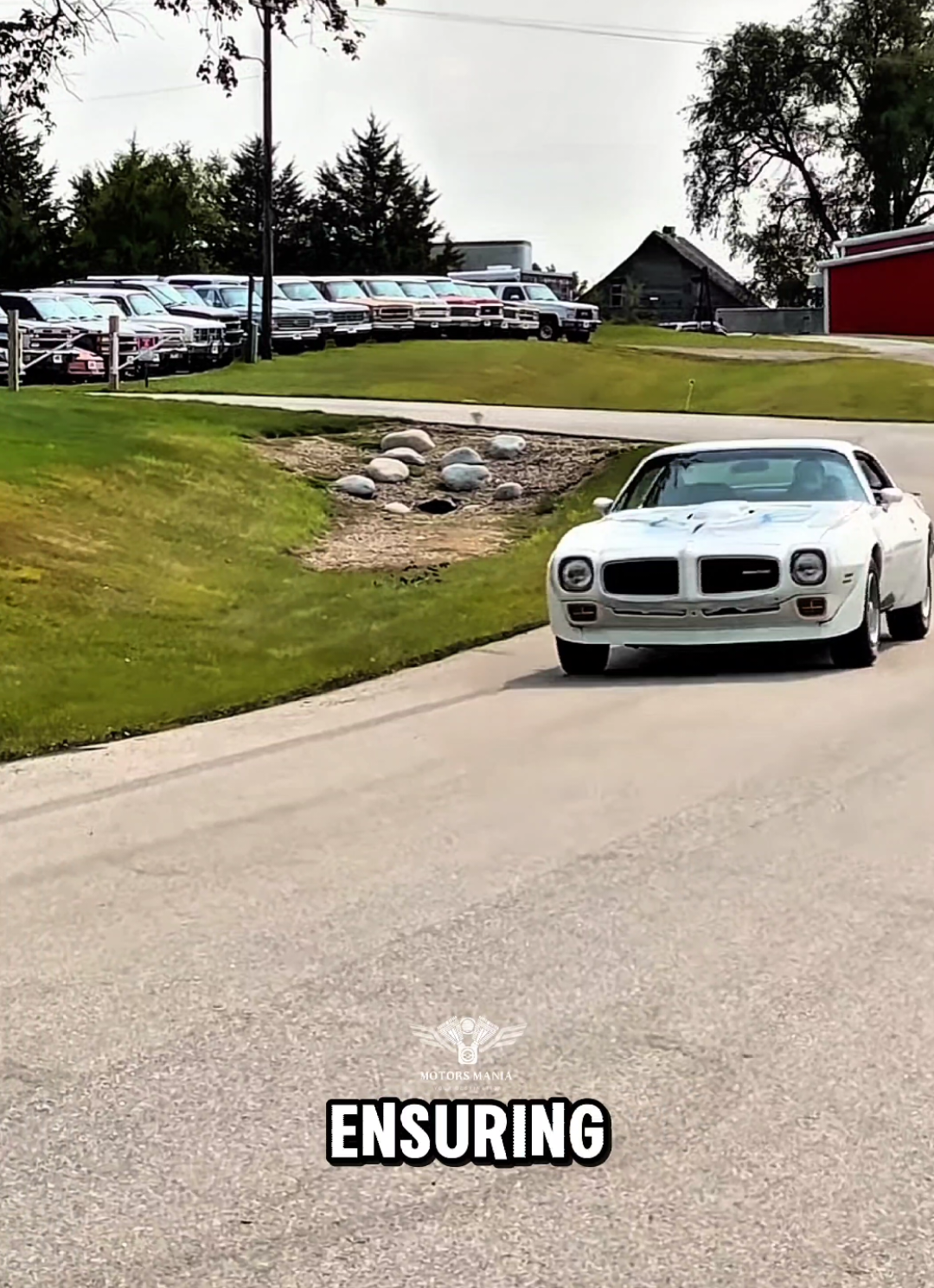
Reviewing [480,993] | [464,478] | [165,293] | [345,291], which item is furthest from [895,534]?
[345,291]

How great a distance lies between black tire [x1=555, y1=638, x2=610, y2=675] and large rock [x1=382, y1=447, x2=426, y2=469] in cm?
1209

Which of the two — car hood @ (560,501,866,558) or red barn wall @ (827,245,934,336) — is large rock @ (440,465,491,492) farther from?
red barn wall @ (827,245,934,336)

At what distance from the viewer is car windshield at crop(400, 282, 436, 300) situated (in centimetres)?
5100

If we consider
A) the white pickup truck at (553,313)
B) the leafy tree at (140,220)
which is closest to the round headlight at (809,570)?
the white pickup truck at (553,313)

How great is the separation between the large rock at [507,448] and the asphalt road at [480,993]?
48.2ft

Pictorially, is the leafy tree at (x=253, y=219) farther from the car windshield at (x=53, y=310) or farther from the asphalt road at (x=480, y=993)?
the asphalt road at (x=480, y=993)

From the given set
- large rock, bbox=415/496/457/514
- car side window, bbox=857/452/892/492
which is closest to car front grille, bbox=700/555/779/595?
car side window, bbox=857/452/892/492

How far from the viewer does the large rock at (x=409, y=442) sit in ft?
79.8

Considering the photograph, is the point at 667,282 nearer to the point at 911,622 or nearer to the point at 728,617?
the point at 911,622

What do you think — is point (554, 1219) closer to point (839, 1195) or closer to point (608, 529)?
point (839, 1195)

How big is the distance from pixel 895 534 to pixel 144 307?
31827mm

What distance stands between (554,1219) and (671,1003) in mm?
1365

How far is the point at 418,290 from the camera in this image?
5169 cm

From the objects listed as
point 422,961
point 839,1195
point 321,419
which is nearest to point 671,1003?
point 422,961
